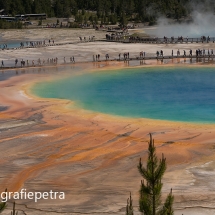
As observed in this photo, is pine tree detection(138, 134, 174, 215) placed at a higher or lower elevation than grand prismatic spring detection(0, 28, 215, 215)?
higher

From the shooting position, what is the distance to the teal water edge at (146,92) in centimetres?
2266

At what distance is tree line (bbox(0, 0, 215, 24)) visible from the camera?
268 ft

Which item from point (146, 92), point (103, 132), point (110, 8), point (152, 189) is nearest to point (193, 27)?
point (110, 8)

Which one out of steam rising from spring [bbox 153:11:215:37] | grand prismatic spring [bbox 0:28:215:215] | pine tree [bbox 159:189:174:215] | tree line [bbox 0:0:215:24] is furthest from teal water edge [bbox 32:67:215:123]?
tree line [bbox 0:0:215:24]

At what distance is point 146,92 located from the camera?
2750 centimetres

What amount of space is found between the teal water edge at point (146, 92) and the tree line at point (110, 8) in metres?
47.0

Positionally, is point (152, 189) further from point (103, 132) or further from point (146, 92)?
point (146, 92)

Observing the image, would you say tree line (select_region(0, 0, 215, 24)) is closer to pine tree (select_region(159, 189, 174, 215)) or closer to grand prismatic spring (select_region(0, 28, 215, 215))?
grand prismatic spring (select_region(0, 28, 215, 215))

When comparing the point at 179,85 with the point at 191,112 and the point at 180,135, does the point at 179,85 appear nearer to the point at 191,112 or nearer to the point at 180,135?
the point at 191,112

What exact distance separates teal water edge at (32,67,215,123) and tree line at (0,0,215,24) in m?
47.0

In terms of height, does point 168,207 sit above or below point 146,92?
above

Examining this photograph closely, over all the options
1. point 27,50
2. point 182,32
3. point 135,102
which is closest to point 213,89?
point 135,102

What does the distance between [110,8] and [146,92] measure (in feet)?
218

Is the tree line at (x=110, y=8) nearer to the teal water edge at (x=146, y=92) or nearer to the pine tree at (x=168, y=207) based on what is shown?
the teal water edge at (x=146, y=92)
